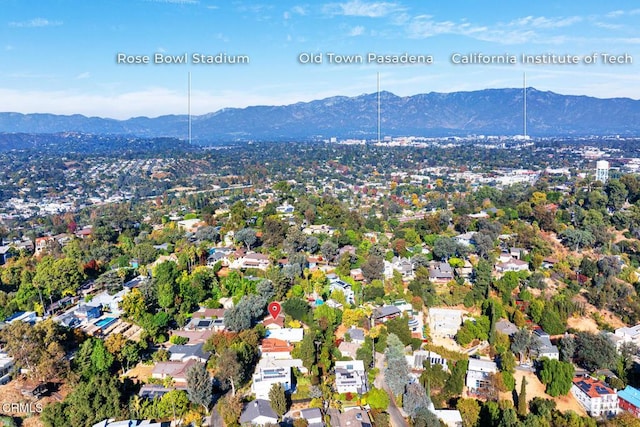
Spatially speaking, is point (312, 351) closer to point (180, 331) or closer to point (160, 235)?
point (180, 331)

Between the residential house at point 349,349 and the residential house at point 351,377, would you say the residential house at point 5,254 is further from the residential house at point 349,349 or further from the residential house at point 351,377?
the residential house at point 351,377

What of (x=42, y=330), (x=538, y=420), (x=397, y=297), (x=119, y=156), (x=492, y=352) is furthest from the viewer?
(x=119, y=156)

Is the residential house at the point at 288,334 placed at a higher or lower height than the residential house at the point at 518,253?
lower

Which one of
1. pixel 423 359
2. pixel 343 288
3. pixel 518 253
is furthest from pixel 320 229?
pixel 423 359

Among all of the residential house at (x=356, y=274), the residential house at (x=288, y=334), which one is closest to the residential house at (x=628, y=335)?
the residential house at (x=356, y=274)

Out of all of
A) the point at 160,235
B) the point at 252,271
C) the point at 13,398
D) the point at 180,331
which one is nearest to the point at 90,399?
the point at 13,398
